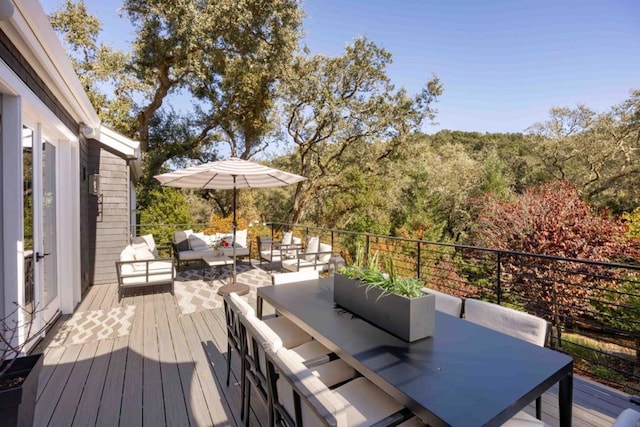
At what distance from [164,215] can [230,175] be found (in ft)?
18.4

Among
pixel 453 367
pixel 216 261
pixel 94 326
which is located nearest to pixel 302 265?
pixel 216 261

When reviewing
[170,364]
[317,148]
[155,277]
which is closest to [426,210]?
[317,148]

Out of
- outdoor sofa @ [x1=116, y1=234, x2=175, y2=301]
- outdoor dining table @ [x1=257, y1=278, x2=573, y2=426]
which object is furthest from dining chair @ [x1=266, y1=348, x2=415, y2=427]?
outdoor sofa @ [x1=116, y1=234, x2=175, y2=301]

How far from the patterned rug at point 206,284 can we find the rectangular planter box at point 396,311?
3.15 m

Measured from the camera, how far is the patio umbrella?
470cm

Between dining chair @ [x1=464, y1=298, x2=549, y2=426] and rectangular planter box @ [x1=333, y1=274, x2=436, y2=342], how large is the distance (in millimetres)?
614

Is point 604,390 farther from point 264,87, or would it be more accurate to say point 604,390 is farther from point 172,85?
point 172,85

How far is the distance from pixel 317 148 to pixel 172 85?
6.05 metres

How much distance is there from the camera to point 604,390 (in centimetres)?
250

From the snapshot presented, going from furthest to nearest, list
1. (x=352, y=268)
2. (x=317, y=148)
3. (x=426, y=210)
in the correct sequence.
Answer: (x=426, y=210) < (x=317, y=148) < (x=352, y=268)

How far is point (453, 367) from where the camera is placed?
145cm

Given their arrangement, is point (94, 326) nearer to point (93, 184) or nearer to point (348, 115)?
point (93, 184)

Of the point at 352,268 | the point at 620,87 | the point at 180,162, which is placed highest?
the point at 620,87

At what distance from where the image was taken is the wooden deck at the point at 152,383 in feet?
7.30
